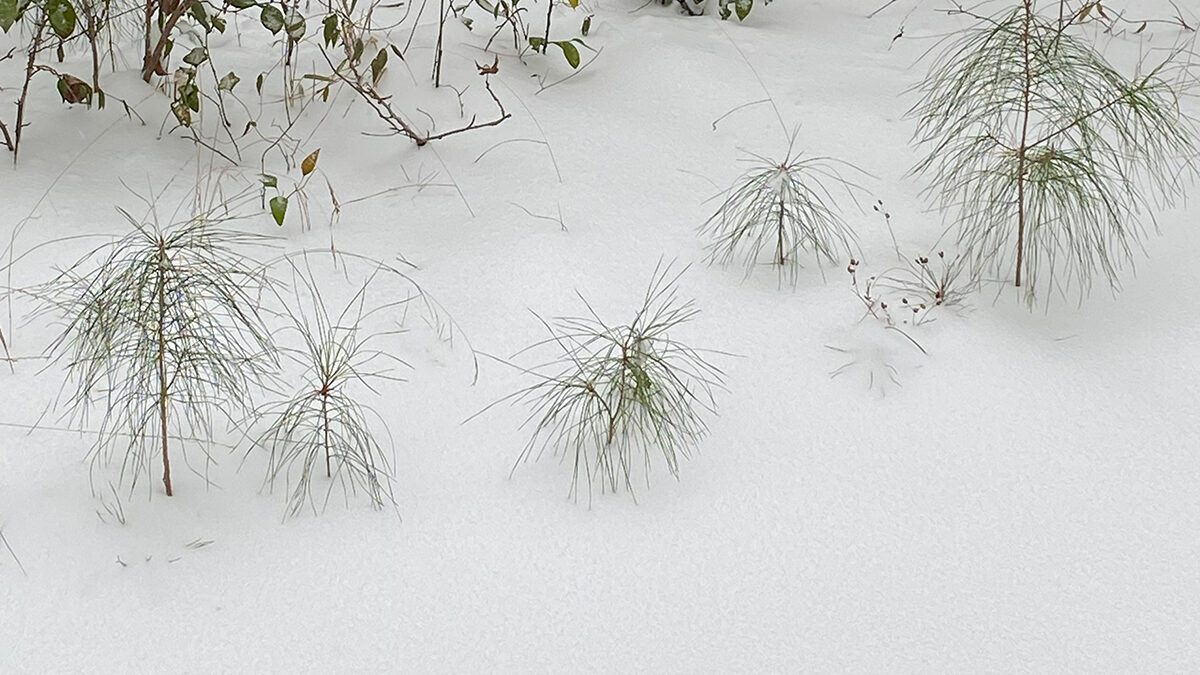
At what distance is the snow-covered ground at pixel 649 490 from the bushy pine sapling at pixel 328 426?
0.03m

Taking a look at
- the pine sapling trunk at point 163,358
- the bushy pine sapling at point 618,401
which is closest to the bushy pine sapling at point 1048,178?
the bushy pine sapling at point 618,401

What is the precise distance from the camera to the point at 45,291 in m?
1.96

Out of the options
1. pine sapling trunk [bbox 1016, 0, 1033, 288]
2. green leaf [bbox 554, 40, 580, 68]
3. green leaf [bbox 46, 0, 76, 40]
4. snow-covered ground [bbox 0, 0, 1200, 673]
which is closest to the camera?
snow-covered ground [bbox 0, 0, 1200, 673]

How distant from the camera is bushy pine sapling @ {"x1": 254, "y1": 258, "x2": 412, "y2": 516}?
1681mm

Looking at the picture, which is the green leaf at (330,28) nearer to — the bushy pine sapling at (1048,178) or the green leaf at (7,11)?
the green leaf at (7,11)

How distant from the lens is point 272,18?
2301mm

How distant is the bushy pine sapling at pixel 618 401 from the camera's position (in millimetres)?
1738

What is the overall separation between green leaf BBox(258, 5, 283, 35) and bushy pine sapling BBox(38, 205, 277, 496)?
2.10 ft

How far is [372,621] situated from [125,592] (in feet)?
0.98

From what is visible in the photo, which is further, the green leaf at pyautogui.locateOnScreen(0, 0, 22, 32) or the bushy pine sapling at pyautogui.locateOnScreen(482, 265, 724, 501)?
the green leaf at pyautogui.locateOnScreen(0, 0, 22, 32)

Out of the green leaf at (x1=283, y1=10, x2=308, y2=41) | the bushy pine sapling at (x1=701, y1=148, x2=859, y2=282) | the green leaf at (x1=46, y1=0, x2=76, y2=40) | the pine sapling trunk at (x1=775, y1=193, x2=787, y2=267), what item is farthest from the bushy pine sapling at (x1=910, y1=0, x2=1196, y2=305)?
the green leaf at (x1=46, y1=0, x2=76, y2=40)

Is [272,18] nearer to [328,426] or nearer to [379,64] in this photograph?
[379,64]

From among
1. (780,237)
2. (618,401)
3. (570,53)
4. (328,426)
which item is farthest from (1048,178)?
(328,426)

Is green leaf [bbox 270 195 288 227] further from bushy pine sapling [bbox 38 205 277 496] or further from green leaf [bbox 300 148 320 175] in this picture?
bushy pine sapling [bbox 38 205 277 496]
